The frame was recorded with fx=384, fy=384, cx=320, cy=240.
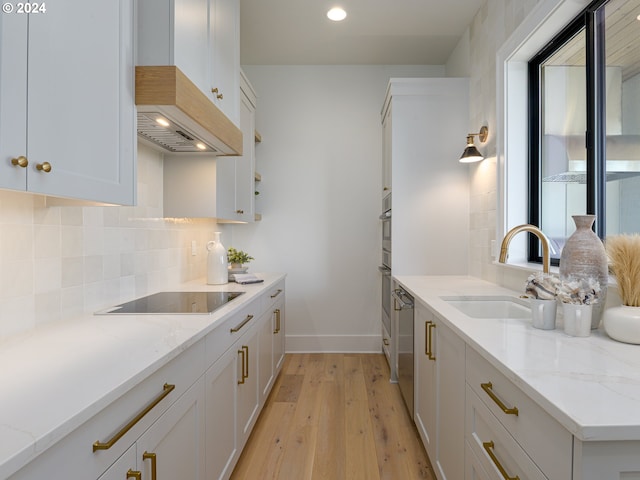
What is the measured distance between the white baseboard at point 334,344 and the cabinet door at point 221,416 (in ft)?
6.41

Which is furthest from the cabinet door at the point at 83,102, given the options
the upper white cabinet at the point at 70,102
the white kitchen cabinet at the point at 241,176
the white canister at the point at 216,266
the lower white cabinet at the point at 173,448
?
the white canister at the point at 216,266

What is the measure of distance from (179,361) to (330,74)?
3.28m

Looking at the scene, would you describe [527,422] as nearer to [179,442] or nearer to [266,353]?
[179,442]

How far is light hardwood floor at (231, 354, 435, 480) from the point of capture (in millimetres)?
1944

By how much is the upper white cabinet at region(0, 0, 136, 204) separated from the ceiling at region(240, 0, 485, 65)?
6.00ft

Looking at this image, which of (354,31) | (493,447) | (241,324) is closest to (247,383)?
(241,324)

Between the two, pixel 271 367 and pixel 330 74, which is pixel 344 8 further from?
pixel 271 367

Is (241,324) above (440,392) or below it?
above

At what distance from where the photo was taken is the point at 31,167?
0.88 m

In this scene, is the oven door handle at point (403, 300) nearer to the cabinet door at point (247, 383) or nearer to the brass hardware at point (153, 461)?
the cabinet door at point (247, 383)

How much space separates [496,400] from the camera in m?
1.03

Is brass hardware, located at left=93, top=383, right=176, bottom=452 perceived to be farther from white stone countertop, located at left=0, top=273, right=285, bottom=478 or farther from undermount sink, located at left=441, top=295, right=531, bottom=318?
undermount sink, located at left=441, top=295, right=531, bottom=318

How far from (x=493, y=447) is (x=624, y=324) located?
0.52m

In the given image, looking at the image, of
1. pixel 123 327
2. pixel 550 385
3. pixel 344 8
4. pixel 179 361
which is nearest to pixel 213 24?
pixel 344 8
